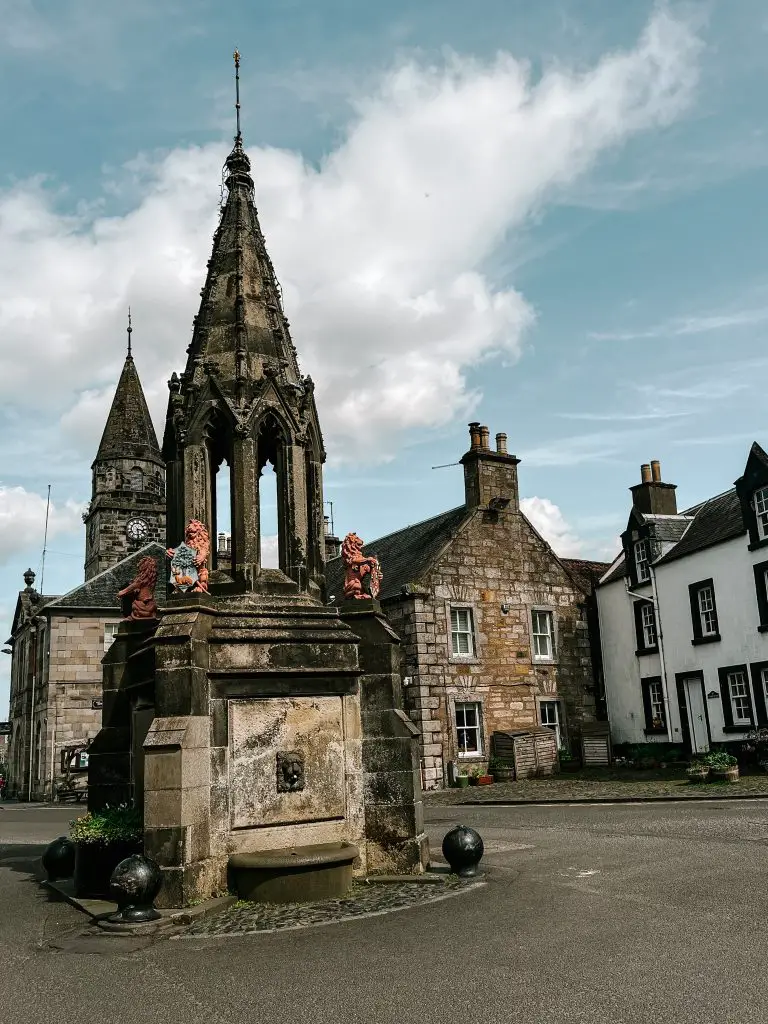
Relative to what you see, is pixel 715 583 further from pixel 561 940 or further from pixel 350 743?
pixel 561 940

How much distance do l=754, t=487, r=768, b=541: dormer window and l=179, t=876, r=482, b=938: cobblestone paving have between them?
19004 millimetres

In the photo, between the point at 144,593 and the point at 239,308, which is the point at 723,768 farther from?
the point at 239,308

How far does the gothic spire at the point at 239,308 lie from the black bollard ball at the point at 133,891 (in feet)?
19.6

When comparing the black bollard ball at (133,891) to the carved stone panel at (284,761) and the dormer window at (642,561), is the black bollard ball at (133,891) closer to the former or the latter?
the carved stone panel at (284,761)

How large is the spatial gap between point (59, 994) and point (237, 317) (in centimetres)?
856

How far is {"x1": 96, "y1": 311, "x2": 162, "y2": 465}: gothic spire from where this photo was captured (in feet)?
204

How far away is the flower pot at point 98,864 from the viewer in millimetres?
10125

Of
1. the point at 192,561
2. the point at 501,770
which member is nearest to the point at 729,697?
the point at 501,770

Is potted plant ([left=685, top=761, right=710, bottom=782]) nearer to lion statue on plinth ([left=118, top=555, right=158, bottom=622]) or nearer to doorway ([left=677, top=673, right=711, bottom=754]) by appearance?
doorway ([left=677, top=673, right=711, bottom=754])

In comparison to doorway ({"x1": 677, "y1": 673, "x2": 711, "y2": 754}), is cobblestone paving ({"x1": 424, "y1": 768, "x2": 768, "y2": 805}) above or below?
below

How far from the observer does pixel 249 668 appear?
10391mm

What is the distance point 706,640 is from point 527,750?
6515mm

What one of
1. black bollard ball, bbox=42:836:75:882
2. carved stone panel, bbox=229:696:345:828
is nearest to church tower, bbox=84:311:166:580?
black bollard ball, bbox=42:836:75:882

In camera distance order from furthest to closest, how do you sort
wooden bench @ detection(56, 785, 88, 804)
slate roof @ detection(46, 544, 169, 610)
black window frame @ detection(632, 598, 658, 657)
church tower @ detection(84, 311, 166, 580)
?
church tower @ detection(84, 311, 166, 580)
slate roof @ detection(46, 544, 169, 610)
wooden bench @ detection(56, 785, 88, 804)
black window frame @ detection(632, 598, 658, 657)
